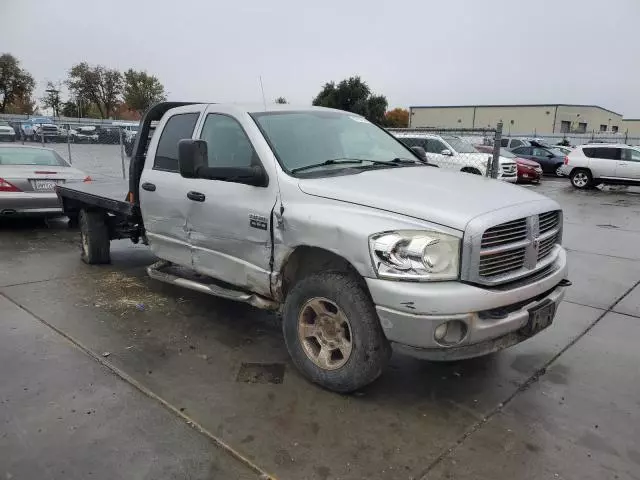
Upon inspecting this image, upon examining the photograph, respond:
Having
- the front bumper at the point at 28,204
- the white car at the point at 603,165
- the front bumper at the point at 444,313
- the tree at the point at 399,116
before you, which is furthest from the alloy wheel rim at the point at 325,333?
the tree at the point at 399,116

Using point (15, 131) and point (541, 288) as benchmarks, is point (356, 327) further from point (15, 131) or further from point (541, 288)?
point (15, 131)

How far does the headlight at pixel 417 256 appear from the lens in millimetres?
3033

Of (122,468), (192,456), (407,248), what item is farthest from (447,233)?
(122,468)

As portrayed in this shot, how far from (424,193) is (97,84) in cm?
6883

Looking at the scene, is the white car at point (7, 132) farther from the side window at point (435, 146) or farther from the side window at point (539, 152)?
the side window at point (539, 152)

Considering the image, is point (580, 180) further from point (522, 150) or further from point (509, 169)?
point (522, 150)

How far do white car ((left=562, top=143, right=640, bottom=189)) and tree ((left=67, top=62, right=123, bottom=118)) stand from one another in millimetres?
58726

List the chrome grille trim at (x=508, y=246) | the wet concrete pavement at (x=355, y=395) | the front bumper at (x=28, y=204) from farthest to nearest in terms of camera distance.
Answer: the front bumper at (x=28, y=204)
the chrome grille trim at (x=508, y=246)
the wet concrete pavement at (x=355, y=395)

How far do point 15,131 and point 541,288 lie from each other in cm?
2252

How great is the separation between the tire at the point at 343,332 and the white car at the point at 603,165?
18.8 metres

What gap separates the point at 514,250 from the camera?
3289mm

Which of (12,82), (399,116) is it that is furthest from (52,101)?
(399,116)

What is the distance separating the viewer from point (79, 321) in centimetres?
482

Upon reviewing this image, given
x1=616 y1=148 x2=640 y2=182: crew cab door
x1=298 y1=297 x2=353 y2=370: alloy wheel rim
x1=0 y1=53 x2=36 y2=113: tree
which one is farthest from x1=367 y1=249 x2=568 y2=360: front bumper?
x1=0 y1=53 x2=36 y2=113: tree
